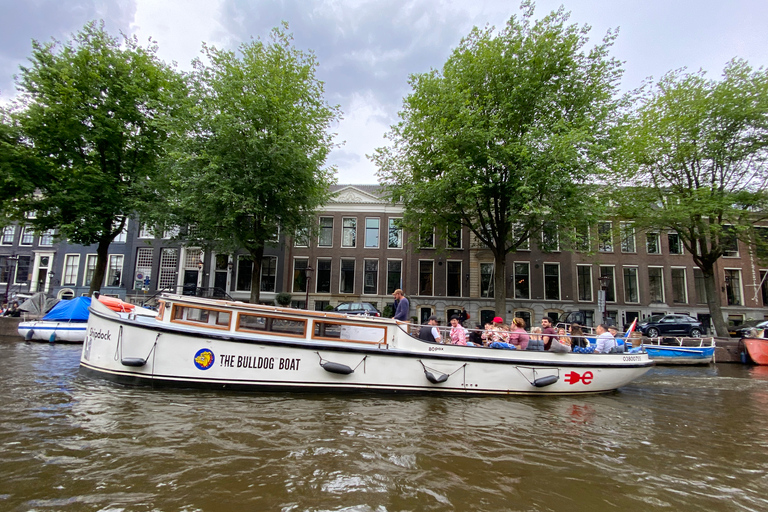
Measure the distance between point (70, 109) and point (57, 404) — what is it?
16.8m

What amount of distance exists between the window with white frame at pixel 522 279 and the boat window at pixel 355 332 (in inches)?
799

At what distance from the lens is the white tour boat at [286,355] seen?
26.0 ft

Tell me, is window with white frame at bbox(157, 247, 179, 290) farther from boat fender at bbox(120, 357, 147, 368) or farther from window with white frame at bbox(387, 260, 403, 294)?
boat fender at bbox(120, 357, 147, 368)

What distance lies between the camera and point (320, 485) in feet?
13.8

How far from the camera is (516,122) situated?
1738cm

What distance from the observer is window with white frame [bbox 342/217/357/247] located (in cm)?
2792

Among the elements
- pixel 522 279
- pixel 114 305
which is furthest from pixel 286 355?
pixel 522 279

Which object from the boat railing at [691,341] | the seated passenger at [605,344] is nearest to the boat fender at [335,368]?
the seated passenger at [605,344]

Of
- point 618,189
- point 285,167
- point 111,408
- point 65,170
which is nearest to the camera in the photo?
point 111,408

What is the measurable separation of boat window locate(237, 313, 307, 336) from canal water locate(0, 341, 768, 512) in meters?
1.41

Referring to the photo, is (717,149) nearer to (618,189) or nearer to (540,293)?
(618,189)

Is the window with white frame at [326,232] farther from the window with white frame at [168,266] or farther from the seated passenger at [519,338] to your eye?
the seated passenger at [519,338]

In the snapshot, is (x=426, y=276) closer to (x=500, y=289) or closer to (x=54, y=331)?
(x=500, y=289)

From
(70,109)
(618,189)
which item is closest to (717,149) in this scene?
(618,189)
